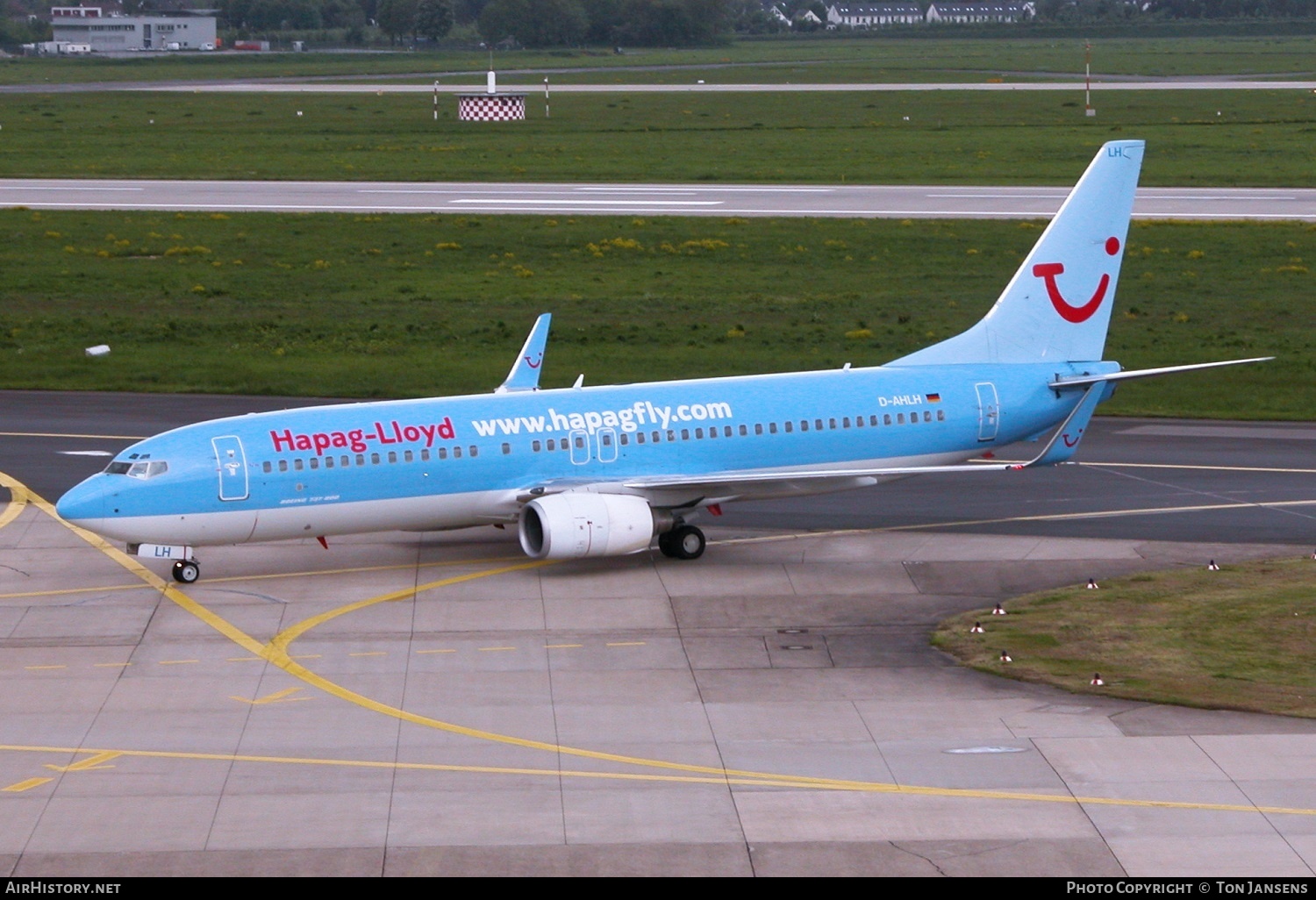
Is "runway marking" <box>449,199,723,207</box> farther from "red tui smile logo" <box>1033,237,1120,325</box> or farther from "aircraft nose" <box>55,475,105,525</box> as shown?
"aircraft nose" <box>55,475,105,525</box>

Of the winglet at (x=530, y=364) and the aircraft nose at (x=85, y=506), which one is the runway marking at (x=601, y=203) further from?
the aircraft nose at (x=85, y=506)

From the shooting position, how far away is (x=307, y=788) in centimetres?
2564

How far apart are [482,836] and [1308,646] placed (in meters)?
17.0

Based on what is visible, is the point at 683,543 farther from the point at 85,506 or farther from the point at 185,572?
the point at 85,506

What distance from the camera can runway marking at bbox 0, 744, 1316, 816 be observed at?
971 inches

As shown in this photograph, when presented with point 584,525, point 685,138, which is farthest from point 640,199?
point 584,525

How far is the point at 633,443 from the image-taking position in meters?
39.3

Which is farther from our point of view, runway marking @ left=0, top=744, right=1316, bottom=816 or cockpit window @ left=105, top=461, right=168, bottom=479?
cockpit window @ left=105, top=461, right=168, bottom=479

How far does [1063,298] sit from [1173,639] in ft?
42.5

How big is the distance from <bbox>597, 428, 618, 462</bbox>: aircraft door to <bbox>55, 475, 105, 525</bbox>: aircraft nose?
1085 cm

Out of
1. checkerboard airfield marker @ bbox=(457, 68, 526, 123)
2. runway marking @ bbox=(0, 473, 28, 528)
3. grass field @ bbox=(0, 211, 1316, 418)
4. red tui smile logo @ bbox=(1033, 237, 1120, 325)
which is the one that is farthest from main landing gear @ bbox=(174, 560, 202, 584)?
checkerboard airfield marker @ bbox=(457, 68, 526, 123)

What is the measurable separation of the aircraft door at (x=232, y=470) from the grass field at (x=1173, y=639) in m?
14.9

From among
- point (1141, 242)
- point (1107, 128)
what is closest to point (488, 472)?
point (1141, 242)
